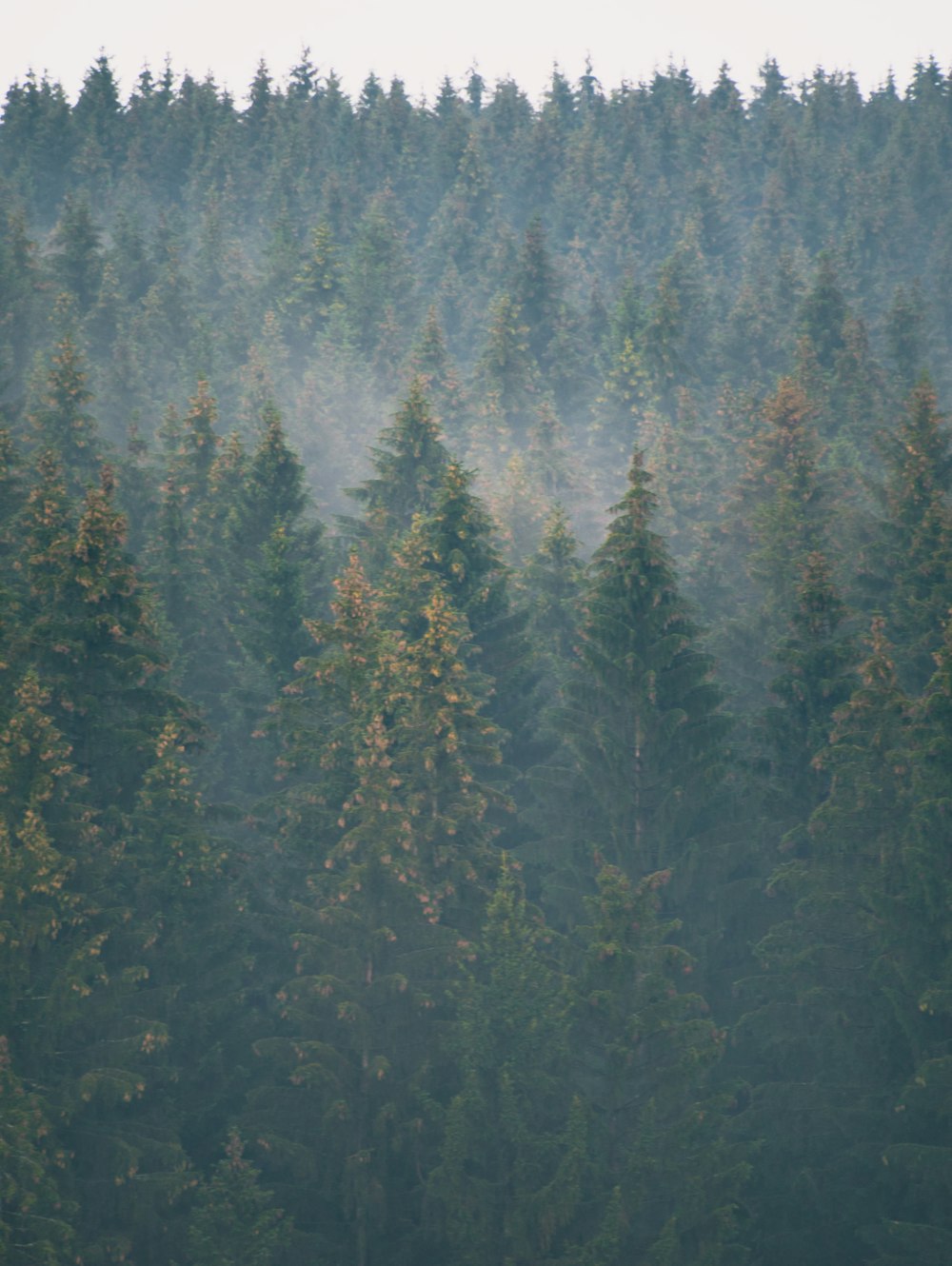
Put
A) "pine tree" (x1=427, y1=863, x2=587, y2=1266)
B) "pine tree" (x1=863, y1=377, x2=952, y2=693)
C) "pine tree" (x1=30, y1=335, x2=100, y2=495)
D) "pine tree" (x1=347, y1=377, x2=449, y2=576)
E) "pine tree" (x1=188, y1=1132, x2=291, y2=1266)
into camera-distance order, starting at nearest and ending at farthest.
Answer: "pine tree" (x1=188, y1=1132, x2=291, y2=1266) → "pine tree" (x1=427, y1=863, x2=587, y2=1266) → "pine tree" (x1=863, y1=377, x2=952, y2=693) → "pine tree" (x1=347, y1=377, x2=449, y2=576) → "pine tree" (x1=30, y1=335, x2=100, y2=495)

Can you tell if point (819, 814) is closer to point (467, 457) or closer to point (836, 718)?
point (836, 718)

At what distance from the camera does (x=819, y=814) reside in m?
26.5

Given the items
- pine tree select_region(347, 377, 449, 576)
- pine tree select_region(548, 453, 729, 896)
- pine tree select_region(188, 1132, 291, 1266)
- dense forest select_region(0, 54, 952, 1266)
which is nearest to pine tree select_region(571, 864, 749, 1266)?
dense forest select_region(0, 54, 952, 1266)

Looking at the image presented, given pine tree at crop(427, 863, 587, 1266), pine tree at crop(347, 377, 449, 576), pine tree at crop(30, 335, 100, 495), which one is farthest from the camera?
pine tree at crop(30, 335, 100, 495)

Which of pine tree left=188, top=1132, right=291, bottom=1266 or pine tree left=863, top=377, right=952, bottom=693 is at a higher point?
pine tree left=863, top=377, right=952, bottom=693

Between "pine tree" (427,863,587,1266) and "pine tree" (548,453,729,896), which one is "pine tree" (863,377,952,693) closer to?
"pine tree" (548,453,729,896)

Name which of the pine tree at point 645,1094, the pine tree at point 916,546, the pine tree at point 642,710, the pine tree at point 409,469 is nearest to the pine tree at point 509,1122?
the pine tree at point 645,1094

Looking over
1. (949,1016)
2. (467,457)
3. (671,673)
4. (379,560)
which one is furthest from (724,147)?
(949,1016)

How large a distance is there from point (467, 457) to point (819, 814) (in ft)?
134

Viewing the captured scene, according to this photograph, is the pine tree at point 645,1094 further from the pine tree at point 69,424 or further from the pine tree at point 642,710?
the pine tree at point 69,424

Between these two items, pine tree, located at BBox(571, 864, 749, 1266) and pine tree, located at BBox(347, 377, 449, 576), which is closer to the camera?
pine tree, located at BBox(571, 864, 749, 1266)

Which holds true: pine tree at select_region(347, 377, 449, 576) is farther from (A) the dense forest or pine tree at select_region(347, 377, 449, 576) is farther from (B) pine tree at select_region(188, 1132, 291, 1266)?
(B) pine tree at select_region(188, 1132, 291, 1266)

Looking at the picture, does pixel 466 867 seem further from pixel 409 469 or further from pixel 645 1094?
pixel 409 469

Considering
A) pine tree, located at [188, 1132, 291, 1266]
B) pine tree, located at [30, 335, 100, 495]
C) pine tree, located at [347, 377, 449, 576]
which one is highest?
pine tree, located at [30, 335, 100, 495]
